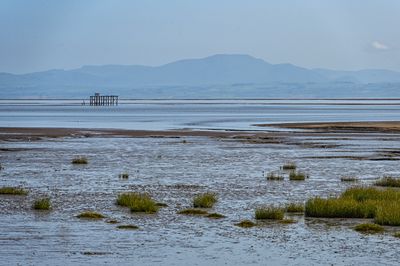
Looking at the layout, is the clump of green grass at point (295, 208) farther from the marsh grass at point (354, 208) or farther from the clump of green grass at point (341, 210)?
the clump of green grass at point (341, 210)

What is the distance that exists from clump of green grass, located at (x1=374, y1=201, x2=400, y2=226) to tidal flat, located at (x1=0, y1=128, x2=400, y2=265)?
24cm

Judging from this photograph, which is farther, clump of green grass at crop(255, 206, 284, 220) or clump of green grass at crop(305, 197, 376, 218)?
clump of green grass at crop(305, 197, 376, 218)

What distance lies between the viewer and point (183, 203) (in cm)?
2641

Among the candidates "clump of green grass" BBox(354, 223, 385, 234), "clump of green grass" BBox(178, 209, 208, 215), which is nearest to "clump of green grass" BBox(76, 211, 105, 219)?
"clump of green grass" BBox(178, 209, 208, 215)

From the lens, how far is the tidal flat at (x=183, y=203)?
18281mm

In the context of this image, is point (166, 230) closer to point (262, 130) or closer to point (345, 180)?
point (345, 180)

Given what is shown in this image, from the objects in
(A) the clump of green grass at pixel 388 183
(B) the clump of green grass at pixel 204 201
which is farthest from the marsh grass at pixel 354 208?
(A) the clump of green grass at pixel 388 183

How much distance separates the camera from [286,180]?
1324 inches

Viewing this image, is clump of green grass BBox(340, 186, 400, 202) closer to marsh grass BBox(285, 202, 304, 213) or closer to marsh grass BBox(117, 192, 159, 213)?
marsh grass BBox(285, 202, 304, 213)

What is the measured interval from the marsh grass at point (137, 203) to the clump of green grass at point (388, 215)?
6.18 meters

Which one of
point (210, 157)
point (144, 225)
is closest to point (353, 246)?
point (144, 225)

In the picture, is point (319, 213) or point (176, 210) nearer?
point (319, 213)

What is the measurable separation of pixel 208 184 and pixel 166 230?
10.8 metres

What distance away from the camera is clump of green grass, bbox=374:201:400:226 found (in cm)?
2161
